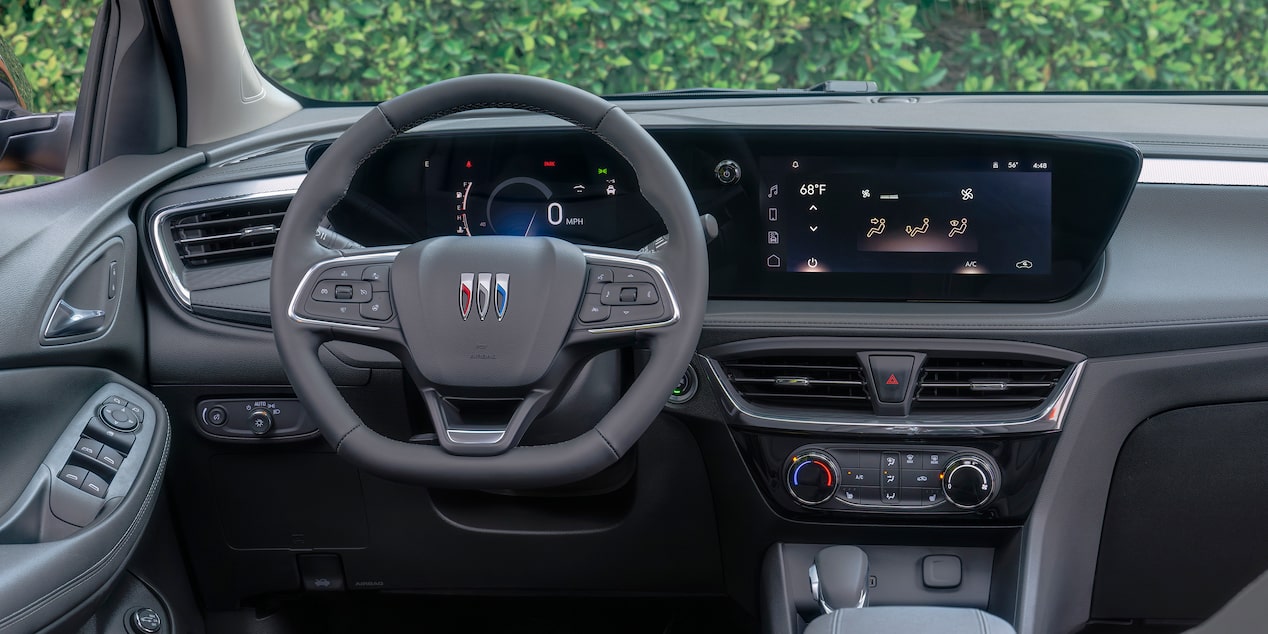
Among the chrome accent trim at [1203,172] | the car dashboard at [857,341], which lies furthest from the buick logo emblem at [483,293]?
the chrome accent trim at [1203,172]

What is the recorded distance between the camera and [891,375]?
1852mm

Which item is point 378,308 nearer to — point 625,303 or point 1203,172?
point 625,303

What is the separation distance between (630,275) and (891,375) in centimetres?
58

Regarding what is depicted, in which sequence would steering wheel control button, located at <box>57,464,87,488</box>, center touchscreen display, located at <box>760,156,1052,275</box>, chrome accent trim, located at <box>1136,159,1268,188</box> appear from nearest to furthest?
1. steering wheel control button, located at <box>57,464,87,488</box>
2. center touchscreen display, located at <box>760,156,1052,275</box>
3. chrome accent trim, located at <box>1136,159,1268,188</box>

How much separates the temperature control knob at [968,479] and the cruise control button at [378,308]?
99 cm

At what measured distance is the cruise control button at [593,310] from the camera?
4.96ft

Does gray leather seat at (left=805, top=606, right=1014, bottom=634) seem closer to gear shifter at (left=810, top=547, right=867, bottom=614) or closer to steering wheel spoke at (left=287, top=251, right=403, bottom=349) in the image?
gear shifter at (left=810, top=547, right=867, bottom=614)

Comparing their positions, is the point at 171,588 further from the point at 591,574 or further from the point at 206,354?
the point at 591,574

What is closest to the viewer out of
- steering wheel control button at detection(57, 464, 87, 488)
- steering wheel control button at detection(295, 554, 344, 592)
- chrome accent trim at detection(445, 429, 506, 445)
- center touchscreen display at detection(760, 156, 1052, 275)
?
chrome accent trim at detection(445, 429, 506, 445)

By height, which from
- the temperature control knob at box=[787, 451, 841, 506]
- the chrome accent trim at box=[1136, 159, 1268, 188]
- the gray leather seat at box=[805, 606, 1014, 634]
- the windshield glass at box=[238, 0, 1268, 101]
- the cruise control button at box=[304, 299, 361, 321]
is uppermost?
the windshield glass at box=[238, 0, 1268, 101]

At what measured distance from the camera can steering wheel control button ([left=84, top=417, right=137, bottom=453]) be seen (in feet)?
5.91

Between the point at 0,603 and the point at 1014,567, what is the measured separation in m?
1.63

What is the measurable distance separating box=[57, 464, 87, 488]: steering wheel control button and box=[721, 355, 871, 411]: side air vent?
3.48ft

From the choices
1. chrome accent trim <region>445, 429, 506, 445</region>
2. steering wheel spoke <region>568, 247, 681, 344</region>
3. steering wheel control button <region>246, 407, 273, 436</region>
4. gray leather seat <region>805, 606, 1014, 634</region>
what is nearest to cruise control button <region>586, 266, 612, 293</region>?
steering wheel spoke <region>568, 247, 681, 344</region>
